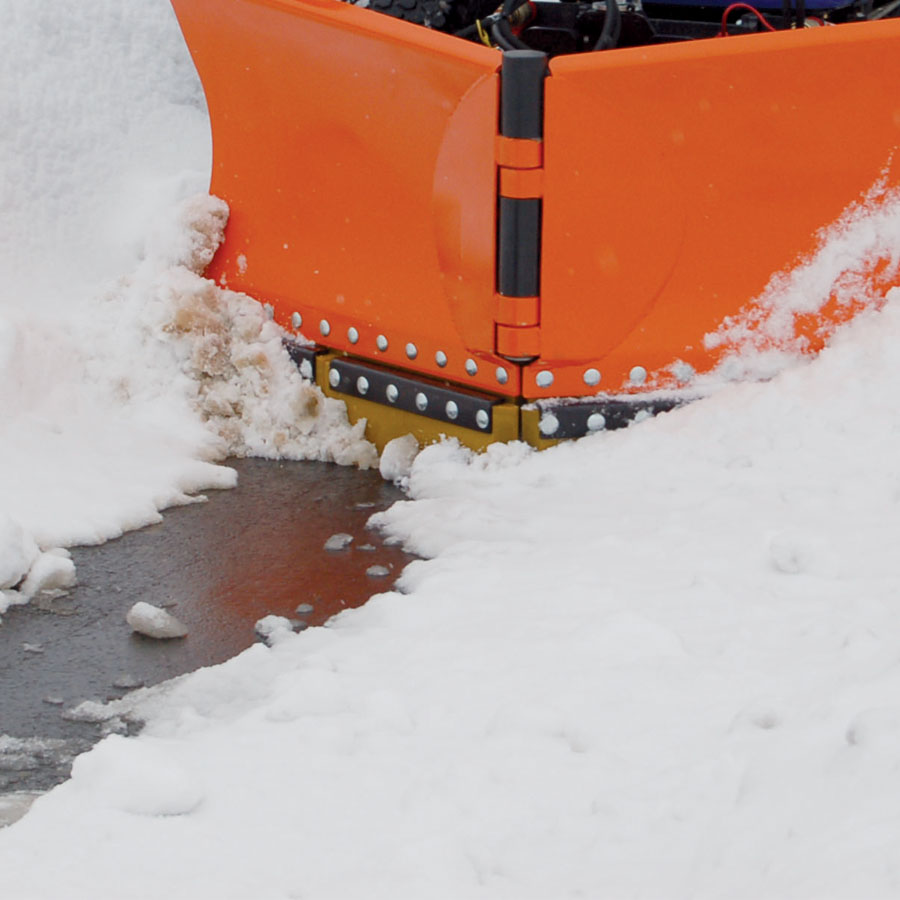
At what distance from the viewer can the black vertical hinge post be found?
337 cm

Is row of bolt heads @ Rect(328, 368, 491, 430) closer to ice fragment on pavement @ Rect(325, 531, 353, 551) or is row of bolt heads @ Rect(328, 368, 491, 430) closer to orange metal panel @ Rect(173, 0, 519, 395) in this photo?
orange metal panel @ Rect(173, 0, 519, 395)

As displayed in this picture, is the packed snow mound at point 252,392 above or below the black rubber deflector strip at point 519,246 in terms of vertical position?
below

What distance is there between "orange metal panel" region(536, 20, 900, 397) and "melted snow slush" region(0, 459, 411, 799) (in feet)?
1.97

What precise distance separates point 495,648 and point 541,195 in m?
1.16

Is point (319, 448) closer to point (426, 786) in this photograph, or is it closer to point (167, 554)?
point (167, 554)

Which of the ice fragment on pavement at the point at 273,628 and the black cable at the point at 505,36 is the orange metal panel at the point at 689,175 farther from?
the ice fragment on pavement at the point at 273,628

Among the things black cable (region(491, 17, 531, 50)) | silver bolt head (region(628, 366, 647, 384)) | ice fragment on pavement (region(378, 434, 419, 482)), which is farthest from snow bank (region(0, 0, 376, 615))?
black cable (region(491, 17, 531, 50))

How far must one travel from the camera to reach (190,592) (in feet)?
10.7

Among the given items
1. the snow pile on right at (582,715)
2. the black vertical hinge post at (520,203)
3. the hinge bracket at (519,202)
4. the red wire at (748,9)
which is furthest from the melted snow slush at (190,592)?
the red wire at (748,9)

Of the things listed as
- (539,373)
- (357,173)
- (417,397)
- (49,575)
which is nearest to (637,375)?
(539,373)

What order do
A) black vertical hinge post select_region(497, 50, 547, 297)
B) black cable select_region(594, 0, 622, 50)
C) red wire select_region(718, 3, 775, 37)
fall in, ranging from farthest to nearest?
red wire select_region(718, 3, 775, 37), black cable select_region(594, 0, 622, 50), black vertical hinge post select_region(497, 50, 547, 297)

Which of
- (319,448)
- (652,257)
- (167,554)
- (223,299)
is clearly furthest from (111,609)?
(652,257)

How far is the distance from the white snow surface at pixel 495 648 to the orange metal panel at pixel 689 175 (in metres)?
0.15

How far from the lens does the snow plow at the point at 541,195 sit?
11.3 feet
